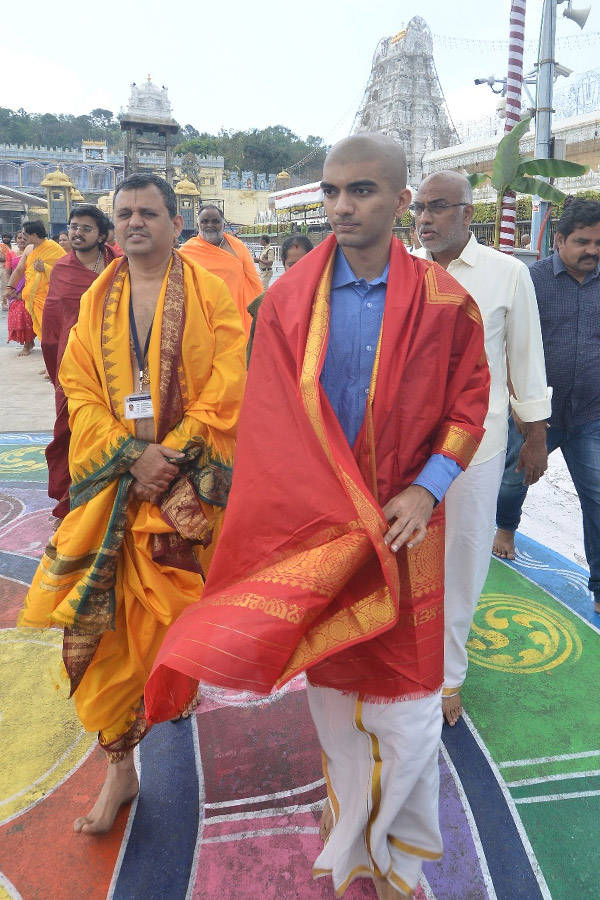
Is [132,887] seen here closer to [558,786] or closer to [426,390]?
[558,786]

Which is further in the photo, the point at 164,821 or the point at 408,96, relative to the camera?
the point at 408,96

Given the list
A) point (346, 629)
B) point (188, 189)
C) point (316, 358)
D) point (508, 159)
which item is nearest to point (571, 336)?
point (316, 358)

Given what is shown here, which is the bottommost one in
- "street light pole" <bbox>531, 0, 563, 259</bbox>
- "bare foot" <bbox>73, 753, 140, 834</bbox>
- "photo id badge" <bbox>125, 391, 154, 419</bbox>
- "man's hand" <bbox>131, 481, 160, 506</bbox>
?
"bare foot" <bbox>73, 753, 140, 834</bbox>

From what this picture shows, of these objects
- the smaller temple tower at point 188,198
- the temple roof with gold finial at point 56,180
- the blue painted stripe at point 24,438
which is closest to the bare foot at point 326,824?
the blue painted stripe at point 24,438

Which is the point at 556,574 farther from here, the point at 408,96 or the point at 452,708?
the point at 408,96

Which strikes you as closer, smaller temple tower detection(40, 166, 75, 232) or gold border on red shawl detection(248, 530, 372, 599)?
gold border on red shawl detection(248, 530, 372, 599)

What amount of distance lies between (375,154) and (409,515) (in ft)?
2.73

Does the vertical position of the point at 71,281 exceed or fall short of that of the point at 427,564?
it exceeds it

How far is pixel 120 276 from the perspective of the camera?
202cm

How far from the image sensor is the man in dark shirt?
8.86ft

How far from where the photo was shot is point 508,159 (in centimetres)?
676

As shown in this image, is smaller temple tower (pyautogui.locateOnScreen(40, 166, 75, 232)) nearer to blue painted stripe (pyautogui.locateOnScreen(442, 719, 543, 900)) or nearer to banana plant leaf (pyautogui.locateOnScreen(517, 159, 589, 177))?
banana plant leaf (pyautogui.locateOnScreen(517, 159, 589, 177))

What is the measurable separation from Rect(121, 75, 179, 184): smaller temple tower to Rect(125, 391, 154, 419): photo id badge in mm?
38456

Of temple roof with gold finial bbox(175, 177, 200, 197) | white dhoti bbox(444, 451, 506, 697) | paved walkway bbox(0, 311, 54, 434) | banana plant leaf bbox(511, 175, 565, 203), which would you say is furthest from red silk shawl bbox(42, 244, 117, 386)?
temple roof with gold finial bbox(175, 177, 200, 197)
